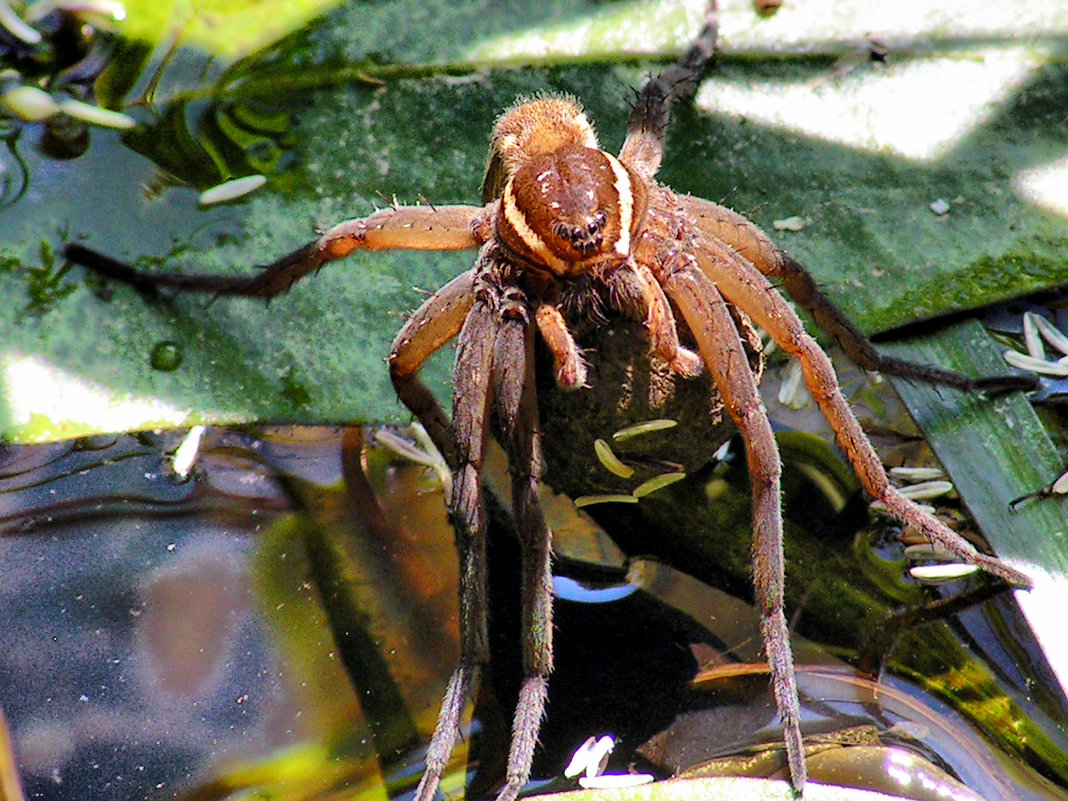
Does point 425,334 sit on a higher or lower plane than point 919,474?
lower

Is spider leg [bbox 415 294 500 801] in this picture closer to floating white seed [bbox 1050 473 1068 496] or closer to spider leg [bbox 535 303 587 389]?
spider leg [bbox 535 303 587 389]

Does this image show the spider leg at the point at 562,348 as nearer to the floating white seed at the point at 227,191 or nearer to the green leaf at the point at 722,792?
the green leaf at the point at 722,792

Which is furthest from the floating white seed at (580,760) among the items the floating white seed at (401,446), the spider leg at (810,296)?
the spider leg at (810,296)

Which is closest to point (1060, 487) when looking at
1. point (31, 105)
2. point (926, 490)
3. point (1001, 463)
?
point (1001, 463)

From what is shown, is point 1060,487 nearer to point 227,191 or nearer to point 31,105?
point 227,191

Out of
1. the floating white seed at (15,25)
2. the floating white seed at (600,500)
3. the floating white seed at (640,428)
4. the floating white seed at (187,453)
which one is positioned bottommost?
the floating white seed at (187,453)

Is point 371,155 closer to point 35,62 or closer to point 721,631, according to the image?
point 35,62
